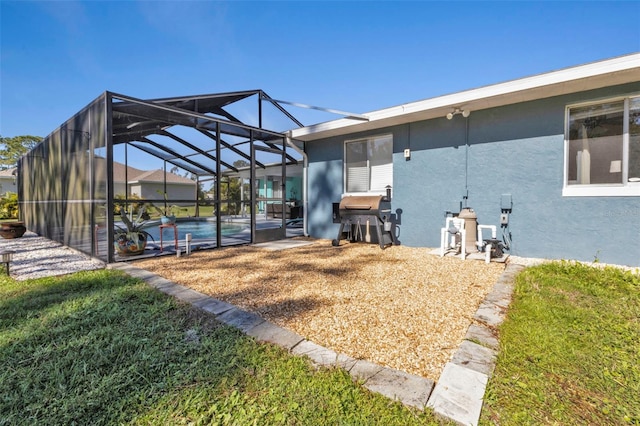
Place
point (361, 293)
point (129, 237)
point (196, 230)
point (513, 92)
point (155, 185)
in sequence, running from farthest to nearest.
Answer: point (155, 185) → point (196, 230) → point (129, 237) → point (513, 92) → point (361, 293)

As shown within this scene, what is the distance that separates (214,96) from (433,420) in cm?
692

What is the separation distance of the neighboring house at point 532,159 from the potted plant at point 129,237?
184 inches

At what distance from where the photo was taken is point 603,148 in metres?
4.38

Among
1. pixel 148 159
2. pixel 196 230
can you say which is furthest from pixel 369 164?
pixel 148 159

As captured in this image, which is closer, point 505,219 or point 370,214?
point 505,219

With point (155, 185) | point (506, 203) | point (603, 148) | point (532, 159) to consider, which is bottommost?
point (506, 203)

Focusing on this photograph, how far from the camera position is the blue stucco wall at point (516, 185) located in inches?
169

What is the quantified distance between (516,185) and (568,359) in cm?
389

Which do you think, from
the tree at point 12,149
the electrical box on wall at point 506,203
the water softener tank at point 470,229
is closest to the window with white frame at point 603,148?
the electrical box on wall at point 506,203

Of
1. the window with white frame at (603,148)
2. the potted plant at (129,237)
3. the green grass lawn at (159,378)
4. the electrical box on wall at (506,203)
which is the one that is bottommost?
the green grass lawn at (159,378)

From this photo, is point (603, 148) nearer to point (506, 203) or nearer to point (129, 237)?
point (506, 203)

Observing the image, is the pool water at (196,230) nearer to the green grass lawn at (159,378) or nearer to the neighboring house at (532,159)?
the green grass lawn at (159,378)

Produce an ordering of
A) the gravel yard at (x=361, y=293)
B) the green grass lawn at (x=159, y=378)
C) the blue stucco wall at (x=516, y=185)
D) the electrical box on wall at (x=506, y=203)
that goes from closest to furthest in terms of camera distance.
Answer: the green grass lawn at (x=159, y=378) → the gravel yard at (x=361, y=293) → the blue stucco wall at (x=516, y=185) → the electrical box on wall at (x=506, y=203)

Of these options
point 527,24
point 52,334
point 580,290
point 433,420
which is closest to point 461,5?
point 527,24
